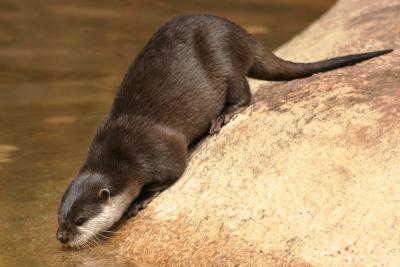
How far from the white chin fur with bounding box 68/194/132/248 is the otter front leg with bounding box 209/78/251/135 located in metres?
0.52

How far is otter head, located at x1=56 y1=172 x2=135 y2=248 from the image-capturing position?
3.55 metres

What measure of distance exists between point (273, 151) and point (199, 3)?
5133 mm

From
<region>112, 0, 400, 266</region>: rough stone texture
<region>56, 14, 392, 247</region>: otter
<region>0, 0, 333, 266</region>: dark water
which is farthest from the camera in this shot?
<region>0, 0, 333, 266</region>: dark water

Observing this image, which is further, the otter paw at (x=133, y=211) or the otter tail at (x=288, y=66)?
the otter tail at (x=288, y=66)

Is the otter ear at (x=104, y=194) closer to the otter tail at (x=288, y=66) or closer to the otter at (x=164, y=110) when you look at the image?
the otter at (x=164, y=110)

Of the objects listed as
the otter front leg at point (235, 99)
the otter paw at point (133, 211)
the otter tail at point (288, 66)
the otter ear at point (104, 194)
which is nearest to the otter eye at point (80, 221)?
the otter ear at point (104, 194)

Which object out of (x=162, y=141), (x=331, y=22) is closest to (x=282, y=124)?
(x=162, y=141)

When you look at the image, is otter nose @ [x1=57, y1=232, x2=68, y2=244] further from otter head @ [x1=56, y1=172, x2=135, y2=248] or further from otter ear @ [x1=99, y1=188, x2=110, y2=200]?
otter ear @ [x1=99, y1=188, x2=110, y2=200]

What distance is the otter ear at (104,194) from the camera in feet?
11.9

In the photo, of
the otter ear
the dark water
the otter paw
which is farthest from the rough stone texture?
the dark water

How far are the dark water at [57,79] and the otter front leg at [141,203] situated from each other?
0.77 feet

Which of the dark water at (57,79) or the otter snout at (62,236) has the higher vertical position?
the otter snout at (62,236)

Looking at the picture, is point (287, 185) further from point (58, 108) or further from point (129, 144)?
point (58, 108)

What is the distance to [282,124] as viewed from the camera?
11.9 feet
